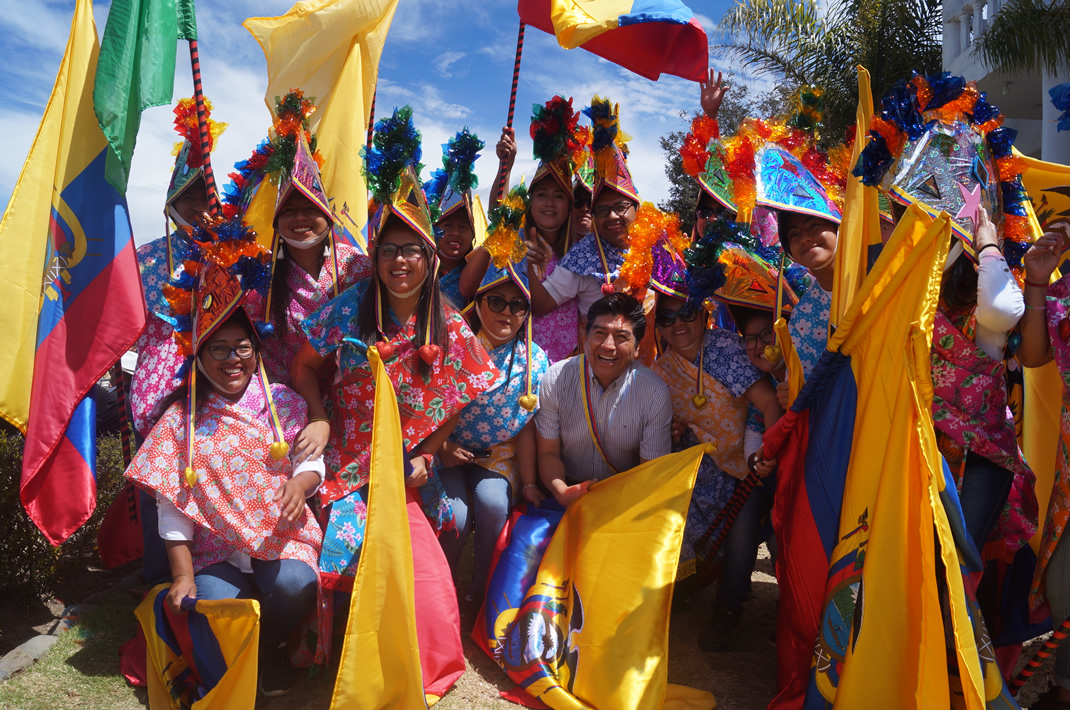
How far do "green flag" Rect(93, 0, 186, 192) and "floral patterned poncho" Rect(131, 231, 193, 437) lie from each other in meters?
0.55

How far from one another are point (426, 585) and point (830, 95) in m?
12.2

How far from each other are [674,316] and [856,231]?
3.55 feet

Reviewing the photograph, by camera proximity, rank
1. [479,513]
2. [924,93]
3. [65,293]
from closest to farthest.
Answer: [924,93] → [65,293] → [479,513]

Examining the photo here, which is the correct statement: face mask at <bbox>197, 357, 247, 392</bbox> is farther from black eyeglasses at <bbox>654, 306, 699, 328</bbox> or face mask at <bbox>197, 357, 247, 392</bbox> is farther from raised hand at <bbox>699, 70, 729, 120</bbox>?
raised hand at <bbox>699, 70, 729, 120</bbox>

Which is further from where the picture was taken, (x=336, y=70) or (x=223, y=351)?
(x=336, y=70)

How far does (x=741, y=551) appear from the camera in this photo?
12.4ft

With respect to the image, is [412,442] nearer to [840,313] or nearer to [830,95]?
[840,313]

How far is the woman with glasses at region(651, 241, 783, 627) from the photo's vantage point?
12.8 ft

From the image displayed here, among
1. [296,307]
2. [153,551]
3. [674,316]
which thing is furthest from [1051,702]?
[153,551]

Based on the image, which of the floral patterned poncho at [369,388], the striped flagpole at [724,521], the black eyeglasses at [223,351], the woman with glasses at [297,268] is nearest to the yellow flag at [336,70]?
the woman with glasses at [297,268]

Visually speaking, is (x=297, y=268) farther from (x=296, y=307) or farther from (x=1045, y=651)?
(x=1045, y=651)

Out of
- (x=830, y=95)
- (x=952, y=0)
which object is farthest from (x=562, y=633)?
(x=952, y=0)

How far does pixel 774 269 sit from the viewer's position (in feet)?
13.1

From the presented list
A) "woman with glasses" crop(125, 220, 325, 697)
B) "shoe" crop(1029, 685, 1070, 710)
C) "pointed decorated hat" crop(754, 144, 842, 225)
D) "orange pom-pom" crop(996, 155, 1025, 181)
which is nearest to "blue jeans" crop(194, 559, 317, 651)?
"woman with glasses" crop(125, 220, 325, 697)
